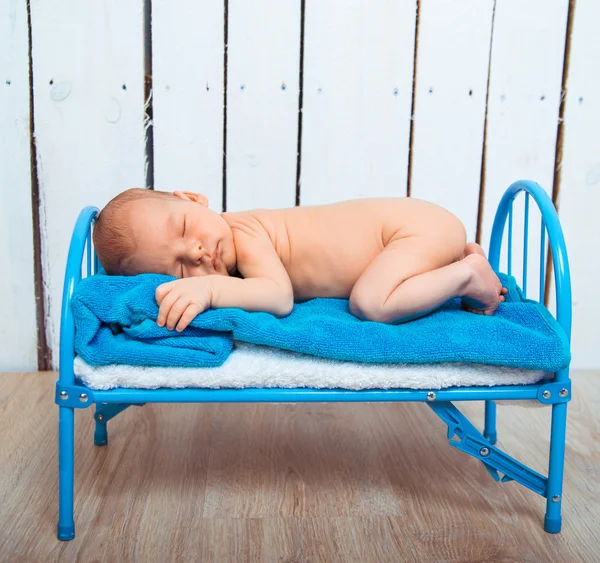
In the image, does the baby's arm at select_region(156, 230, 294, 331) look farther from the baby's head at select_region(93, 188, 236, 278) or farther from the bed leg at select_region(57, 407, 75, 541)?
the bed leg at select_region(57, 407, 75, 541)

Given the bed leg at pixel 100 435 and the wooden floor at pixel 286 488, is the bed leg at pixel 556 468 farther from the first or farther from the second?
the bed leg at pixel 100 435

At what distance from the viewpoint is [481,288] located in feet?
4.42

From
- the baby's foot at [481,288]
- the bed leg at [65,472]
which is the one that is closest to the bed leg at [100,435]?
the bed leg at [65,472]

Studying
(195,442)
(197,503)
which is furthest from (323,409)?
(197,503)

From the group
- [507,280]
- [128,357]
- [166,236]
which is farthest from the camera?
[507,280]

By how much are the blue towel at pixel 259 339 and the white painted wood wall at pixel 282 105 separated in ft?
2.87

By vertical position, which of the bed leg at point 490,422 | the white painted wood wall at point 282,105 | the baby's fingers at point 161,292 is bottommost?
the bed leg at point 490,422

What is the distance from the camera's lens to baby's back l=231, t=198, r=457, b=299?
1487mm

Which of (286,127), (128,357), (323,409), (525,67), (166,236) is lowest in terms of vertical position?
(323,409)

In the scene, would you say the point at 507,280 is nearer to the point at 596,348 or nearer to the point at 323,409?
the point at 323,409

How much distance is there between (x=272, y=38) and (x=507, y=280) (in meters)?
1.00

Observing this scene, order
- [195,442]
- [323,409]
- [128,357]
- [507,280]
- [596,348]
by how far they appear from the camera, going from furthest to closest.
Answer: [596,348] → [323,409] → [195,442] → [507,280] → [128,357]

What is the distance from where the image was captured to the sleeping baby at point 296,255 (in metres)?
1.31

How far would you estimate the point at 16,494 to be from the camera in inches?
54.9
